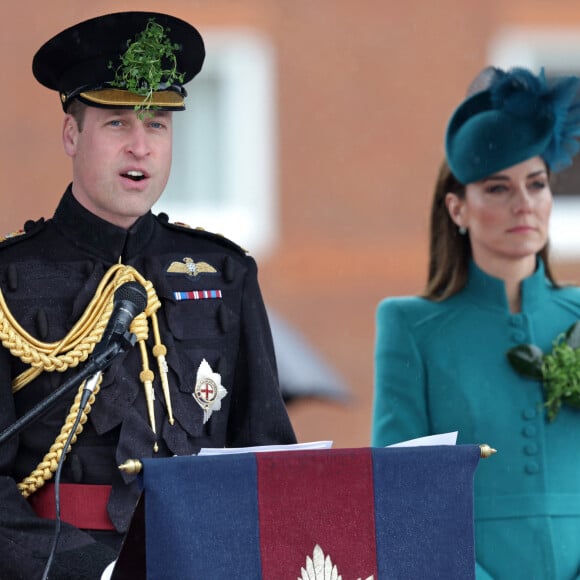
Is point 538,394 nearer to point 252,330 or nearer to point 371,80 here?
point 252,330

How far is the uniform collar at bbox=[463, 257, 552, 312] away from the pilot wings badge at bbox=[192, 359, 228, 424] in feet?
4.39

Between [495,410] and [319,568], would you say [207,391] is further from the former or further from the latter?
[495,410]

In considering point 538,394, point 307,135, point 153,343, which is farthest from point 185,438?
point 307,135

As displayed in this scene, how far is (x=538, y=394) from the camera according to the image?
4852mm

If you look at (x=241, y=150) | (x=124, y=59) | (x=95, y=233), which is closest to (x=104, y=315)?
(x=95, y=233)

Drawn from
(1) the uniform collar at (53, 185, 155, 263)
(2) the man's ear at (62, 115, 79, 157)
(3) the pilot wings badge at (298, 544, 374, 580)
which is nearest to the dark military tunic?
(1) the uniform collar at (53, 185, 155, 263)

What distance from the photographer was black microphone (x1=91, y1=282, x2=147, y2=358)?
3295 mm

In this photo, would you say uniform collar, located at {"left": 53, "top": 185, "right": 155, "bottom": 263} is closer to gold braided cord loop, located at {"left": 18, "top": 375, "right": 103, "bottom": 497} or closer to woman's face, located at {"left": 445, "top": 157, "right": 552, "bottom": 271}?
gold braided cord loop, located at {"left": 18, "top": 375, "right": 103, "bottom": 497}

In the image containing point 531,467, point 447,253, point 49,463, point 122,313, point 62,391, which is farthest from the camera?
point 447,253

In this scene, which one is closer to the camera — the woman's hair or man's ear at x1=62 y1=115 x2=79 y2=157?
man's ear at x1=62 y1=115 x2=79 y2=157

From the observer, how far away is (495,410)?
482 cm

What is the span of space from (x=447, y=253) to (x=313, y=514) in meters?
1.92

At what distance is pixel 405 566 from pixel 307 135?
9863 mm

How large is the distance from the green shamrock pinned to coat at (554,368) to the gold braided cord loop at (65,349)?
142 centimetres
